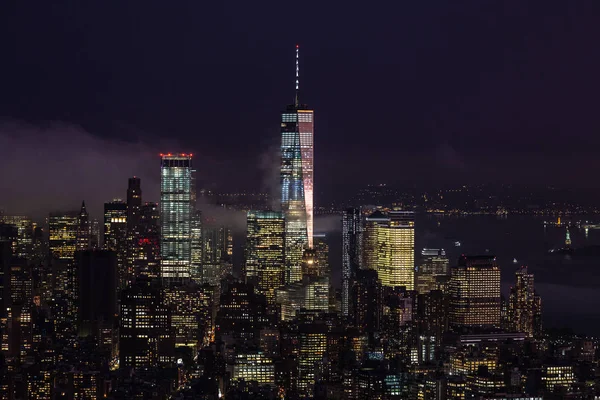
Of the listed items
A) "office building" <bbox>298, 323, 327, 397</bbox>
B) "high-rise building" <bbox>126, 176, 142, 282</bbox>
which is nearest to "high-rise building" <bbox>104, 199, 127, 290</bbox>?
"high-rise building" <bbox>126, 176, 142, 282</bbox>

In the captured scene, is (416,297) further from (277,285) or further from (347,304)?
(277,285)

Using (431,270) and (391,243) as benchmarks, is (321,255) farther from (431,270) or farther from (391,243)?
(431,270)

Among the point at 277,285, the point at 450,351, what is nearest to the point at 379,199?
the point at 277,285

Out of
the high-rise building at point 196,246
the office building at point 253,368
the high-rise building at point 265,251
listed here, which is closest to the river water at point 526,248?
the high-rise building at point 265,251

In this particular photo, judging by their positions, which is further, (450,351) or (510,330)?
(510,330)

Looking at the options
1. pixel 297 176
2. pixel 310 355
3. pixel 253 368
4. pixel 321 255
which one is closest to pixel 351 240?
pixel 321 255

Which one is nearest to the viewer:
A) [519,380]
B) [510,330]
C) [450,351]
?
[519,380]

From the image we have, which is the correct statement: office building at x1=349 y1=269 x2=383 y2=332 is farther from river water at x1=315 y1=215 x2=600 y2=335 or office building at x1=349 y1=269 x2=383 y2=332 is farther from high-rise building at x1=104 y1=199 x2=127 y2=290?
high-rise building at x1=104 y1=199 x2=127 y2=290

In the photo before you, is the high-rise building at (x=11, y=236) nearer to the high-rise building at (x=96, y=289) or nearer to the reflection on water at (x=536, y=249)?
the high-rise building at (x=96, y=289)
